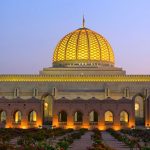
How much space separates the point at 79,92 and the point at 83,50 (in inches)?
328

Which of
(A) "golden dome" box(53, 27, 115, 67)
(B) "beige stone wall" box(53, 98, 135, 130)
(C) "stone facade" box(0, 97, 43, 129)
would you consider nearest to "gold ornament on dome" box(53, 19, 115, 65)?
(A) "golden dome" box(53, 27, 115, 67)

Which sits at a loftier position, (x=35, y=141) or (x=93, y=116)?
(x=93, y=116)

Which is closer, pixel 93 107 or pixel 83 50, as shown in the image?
pixel 93 107

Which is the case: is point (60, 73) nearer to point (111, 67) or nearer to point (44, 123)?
point (111, 67)

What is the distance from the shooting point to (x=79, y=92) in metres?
49.0

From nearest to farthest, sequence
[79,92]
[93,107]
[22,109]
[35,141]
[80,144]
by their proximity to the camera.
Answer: [35,141], [80,144], [93,107], [22,109], [79,92]

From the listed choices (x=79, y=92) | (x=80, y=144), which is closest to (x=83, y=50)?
(x=79, y=92)

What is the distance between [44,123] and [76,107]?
403 centimetres

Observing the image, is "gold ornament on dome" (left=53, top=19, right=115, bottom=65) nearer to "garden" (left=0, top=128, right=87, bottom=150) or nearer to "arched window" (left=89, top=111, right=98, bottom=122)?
"arched window" (left=89, top=111, right=98, bottom=122)

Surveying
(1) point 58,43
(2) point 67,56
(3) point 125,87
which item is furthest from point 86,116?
(1) point 58,43

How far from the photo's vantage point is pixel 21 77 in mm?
50625

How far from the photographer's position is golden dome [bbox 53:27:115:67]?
5517 cm

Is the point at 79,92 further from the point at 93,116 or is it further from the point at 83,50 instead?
the point at 83,50

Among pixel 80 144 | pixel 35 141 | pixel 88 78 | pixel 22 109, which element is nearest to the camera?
pixel 35 141
